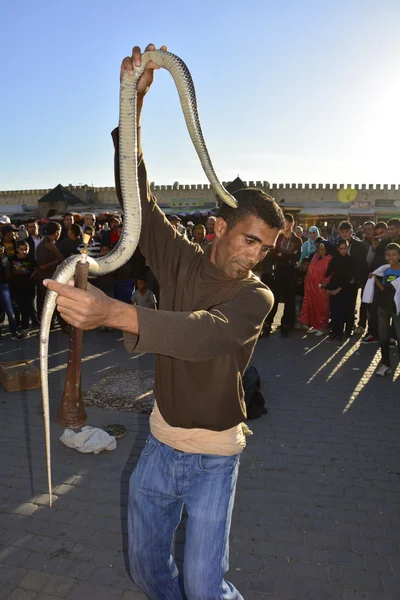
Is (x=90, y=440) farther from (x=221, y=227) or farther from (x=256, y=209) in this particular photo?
(x=256, y=209)

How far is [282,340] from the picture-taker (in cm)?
945

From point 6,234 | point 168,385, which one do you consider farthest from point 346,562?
point 6,234

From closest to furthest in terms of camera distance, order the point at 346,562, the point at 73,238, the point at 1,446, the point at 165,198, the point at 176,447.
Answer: the point at 176,447
the point at 346,562
the point at 1,446
the point at 73,238
the point at 165,198

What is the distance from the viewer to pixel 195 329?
1.64 m

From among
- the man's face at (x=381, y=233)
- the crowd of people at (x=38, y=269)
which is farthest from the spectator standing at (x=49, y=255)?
the man's face at (x=381, y=233)

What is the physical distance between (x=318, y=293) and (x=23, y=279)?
6.03 metres

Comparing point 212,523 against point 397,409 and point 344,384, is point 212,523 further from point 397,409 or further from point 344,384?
point 344,384

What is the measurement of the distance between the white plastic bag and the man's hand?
3.57 m

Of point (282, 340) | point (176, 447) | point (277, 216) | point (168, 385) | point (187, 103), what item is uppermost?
point (187, 103)

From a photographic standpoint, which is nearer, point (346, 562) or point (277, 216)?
point (277, 216)

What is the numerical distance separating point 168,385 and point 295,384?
199 inches

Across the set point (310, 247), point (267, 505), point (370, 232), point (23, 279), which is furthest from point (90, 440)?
point (310, 247)

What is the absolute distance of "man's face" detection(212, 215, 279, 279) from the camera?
205 cm

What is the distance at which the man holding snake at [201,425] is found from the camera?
2014mm
